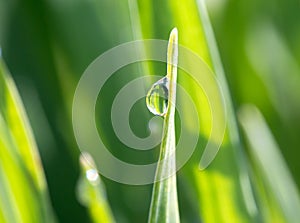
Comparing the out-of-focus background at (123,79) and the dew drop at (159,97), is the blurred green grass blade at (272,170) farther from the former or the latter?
the dew drop at (159,97)

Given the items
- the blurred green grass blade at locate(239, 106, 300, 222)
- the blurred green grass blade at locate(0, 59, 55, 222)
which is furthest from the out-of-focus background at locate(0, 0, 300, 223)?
the blurred green grass blade at locate(0, 59, 55, 222)

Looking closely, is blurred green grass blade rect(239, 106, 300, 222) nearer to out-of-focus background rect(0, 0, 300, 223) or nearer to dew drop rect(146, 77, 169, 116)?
out-of-focus background rect(0, 0, 300, 223)

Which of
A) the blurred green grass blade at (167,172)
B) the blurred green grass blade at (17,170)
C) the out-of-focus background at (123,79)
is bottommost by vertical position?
the blurred green grass blade at (167,172)

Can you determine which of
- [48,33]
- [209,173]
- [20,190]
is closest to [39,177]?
[20,190]

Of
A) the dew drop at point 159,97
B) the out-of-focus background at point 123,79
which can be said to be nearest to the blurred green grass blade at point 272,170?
the out-of-focus background at point 123,79

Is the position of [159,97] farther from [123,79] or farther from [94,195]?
[123,79]

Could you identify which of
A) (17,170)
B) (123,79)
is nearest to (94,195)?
(17,170)
